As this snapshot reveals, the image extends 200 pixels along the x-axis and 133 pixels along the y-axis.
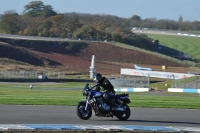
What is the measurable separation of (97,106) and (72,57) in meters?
93.4

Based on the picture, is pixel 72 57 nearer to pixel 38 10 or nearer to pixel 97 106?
pixel 38 10

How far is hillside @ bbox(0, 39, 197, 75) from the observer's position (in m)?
95.8

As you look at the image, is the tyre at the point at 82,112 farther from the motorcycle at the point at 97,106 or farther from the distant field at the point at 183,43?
the distant field at the point at 183,43

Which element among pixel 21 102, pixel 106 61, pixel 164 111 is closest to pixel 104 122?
pixel 164 111

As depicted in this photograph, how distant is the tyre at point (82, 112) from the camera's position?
1850 cm

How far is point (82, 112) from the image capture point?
18.6m

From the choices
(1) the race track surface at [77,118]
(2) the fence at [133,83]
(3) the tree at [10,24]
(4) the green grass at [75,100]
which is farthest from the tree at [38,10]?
(1) the race track surface at [77,118]

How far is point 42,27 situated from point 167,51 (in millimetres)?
36185

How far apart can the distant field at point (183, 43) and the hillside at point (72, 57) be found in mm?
29443

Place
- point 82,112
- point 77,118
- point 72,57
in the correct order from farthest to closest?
point 72,57 → point 77,118 → point 82,112

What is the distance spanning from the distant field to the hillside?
29443 millimetres

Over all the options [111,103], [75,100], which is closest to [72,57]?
[75,100]

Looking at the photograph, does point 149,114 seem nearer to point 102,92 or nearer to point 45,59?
point 102,92

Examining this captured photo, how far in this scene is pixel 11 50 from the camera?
326ft
